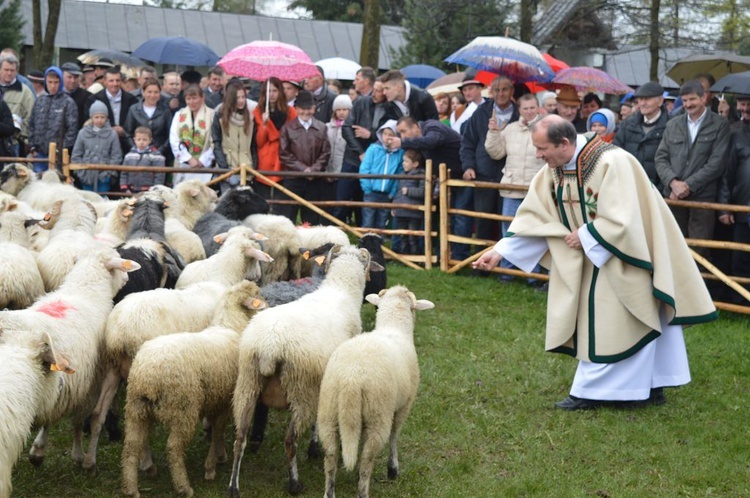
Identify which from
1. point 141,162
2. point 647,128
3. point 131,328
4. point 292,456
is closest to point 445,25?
point 141,162

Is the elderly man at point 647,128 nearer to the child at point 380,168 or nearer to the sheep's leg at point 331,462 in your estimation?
the child at point 380,168

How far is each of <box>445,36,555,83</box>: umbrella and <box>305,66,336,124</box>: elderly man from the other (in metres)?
2.38

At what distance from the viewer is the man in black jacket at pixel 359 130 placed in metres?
12.0

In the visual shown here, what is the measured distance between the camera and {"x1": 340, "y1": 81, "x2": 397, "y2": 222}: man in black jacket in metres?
12.0

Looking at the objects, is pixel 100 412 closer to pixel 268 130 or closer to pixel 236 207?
pixel 236 207

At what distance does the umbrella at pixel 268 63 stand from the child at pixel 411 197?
197cm

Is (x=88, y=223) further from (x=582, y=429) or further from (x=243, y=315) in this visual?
(x=582, y=429)

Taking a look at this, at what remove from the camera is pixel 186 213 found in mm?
9219

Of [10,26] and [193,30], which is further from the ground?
[193,30]

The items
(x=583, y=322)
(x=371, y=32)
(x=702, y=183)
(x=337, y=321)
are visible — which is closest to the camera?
(x=337, y=321)

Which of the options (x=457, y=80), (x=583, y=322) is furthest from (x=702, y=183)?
(x=457, y=80)

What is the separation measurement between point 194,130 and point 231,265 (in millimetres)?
5310

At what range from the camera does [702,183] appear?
31.0 ft

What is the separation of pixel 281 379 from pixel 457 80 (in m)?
13.0
